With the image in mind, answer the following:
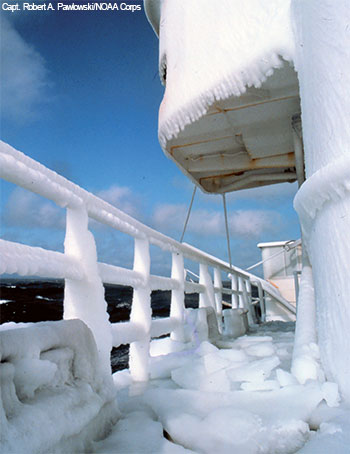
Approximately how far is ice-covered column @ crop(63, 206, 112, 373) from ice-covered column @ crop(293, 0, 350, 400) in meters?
0.95

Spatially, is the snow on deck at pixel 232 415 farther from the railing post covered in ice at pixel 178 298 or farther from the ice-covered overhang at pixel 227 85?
the ice-covered overhang at pixel 227 85

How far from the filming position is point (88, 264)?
5.02 feet

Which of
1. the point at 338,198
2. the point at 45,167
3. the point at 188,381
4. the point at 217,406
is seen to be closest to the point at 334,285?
the point at 338,198

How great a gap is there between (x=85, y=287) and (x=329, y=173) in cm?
109

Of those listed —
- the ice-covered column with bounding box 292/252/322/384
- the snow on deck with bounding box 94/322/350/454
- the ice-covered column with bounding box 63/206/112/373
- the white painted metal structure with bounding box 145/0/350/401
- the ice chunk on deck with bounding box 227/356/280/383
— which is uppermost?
the white painted metal structure with bounding box 145/0/350/401

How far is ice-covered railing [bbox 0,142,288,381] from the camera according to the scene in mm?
1148

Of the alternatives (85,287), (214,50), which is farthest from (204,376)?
(214,50)

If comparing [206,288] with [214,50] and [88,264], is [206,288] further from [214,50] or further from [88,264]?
[88,264]

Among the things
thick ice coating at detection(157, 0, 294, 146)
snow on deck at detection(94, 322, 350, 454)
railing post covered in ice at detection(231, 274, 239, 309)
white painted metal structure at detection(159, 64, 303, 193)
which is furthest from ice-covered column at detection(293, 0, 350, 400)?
railing post covered in ice at detection(231, 274, 239, 309)

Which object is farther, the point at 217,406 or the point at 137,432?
the point at 217,406

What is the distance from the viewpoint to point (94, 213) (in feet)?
5.44

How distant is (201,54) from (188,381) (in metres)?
2.17

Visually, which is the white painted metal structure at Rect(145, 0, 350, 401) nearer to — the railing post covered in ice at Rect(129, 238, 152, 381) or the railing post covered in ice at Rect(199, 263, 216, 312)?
the railing post covered in ice at Rect(129, 238, 152, 381)

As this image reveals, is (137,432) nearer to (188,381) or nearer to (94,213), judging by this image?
(188,381)
